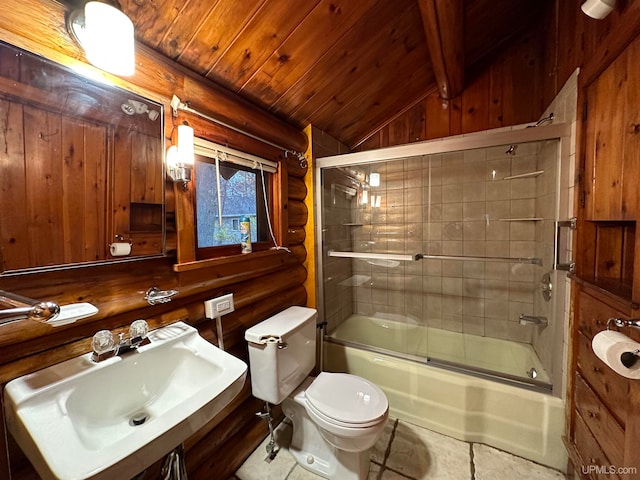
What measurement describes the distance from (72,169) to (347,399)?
1.64 meters

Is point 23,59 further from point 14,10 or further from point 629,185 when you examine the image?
point 629,185

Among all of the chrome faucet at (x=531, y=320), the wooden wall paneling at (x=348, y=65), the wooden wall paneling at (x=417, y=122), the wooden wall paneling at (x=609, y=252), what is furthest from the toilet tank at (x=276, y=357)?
the wooden wall paneling at (x=417, y=122)

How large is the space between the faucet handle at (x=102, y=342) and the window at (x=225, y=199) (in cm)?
55

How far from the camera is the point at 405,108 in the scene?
249cm

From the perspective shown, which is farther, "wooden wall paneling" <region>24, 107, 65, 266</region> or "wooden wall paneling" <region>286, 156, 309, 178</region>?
"wooden wall paneling" <region>286, 156, 309, 178</region>

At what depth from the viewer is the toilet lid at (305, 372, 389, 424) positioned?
130cm

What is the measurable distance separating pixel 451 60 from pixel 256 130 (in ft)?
4.77

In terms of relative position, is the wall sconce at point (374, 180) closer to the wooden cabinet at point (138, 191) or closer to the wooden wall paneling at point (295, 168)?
the wooden wall paneling at point (295, 168)

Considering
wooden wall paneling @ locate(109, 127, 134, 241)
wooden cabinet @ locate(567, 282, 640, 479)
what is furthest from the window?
wooden cabinet @ locate(567, 282, 640, 479)

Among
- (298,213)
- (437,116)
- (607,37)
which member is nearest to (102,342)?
(298,213)

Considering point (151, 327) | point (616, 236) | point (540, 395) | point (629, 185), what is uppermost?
point (629, 185)

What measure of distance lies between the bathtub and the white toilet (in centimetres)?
49

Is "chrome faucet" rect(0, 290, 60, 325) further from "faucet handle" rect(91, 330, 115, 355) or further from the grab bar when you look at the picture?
the grab bar

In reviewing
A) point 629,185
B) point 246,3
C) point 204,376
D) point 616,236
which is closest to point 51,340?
point 204,376
